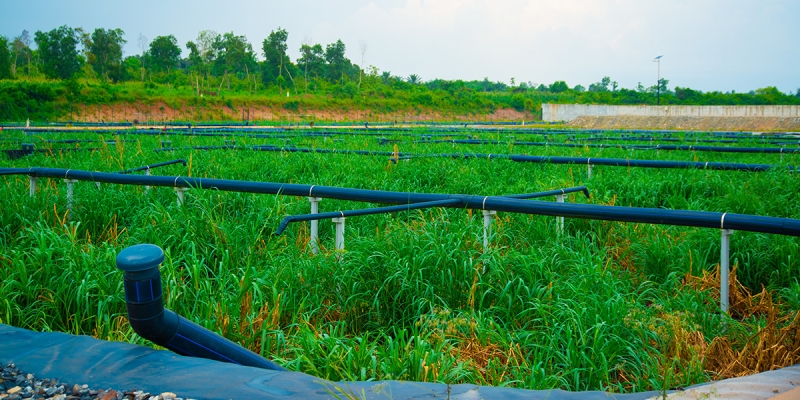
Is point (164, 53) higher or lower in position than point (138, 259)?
higher

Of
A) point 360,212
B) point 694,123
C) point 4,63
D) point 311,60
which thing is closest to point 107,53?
point 4,63

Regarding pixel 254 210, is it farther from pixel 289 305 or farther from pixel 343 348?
pixel 343 348

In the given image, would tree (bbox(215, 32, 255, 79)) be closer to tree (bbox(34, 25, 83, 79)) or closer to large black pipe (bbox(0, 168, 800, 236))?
tree (bbox(34, 25, 83, 79))

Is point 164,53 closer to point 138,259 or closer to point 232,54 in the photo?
point 232,54

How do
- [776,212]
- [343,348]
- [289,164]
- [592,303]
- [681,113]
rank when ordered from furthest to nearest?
[681,113]
[289,164]
[776,212]
[592,303]
[343,348]

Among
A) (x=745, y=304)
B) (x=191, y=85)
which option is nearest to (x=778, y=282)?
(x=745, y=304)

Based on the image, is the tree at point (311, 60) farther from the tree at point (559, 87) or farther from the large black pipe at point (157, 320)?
the large black pipe at point (157, 320)

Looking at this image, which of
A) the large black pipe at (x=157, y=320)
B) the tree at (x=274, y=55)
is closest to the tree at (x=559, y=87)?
the tree at (x=274, y=55)

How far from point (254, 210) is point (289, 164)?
3.94m

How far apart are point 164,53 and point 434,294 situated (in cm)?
7099

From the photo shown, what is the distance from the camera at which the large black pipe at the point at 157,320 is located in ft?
6.04

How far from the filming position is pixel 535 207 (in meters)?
3.76

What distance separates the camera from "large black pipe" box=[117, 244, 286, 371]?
1842 millimetres

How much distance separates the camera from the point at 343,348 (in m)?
2.63
